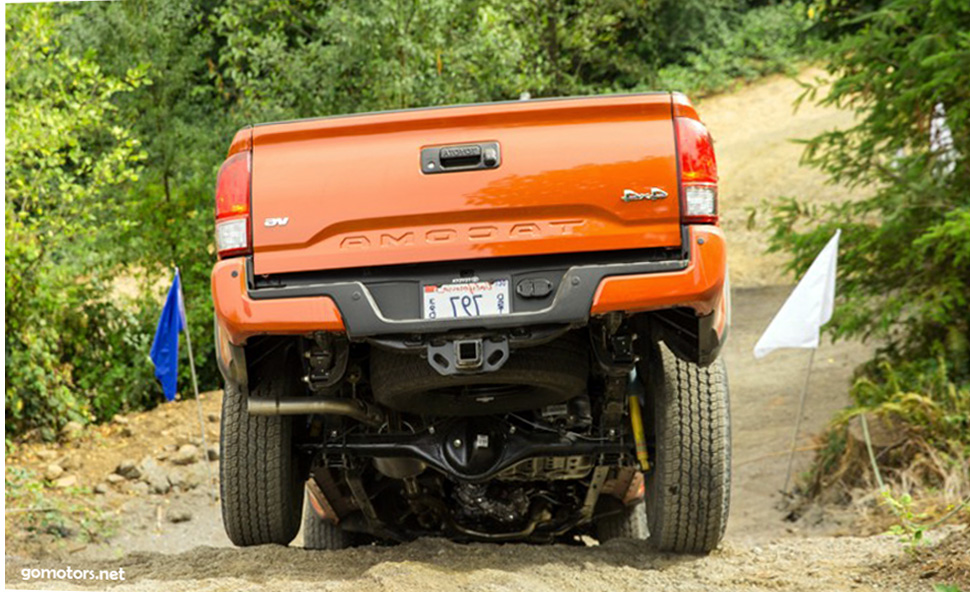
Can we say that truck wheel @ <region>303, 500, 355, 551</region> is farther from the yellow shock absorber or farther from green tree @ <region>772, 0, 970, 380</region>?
green tree @ <region>772, 0, 970, 380</region>

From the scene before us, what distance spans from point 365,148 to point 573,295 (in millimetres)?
912

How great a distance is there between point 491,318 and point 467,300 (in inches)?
4.2

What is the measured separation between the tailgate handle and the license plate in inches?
16.3

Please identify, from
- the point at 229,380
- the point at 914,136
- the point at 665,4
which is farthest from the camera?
the point at 665,4

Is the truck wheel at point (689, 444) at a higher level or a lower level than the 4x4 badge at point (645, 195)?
lower

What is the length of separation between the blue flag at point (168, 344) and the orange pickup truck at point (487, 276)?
5854mm

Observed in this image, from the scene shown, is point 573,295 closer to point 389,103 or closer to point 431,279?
point 431,279

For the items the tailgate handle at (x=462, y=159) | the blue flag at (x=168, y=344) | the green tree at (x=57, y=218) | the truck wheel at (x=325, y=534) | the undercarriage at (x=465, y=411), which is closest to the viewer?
the tailgate handle at (x=462, y=159)

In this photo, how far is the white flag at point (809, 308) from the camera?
10.7 m

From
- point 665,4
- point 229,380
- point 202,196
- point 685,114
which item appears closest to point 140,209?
point 202,196


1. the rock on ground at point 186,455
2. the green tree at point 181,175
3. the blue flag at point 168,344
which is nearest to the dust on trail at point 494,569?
the blue flag at point 168,344

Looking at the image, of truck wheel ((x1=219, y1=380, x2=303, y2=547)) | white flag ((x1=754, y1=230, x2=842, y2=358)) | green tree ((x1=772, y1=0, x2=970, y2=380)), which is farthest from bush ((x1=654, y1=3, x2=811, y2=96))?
truck wheel ((x1=219, y1=380, x2=303, y2=547))

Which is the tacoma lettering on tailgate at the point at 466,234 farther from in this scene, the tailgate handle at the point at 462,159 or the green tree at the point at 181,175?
the green tree at the point at 181,175

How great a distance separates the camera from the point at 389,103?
14.4m
